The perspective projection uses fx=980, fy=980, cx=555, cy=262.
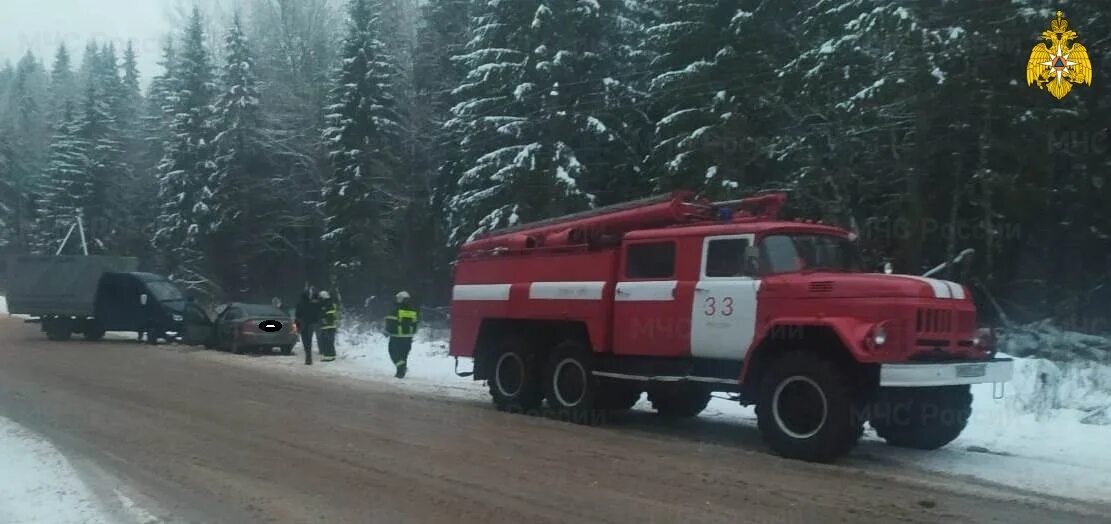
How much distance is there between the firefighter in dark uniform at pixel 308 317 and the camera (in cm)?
2328

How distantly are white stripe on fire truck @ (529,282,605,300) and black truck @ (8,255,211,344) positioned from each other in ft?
61.5

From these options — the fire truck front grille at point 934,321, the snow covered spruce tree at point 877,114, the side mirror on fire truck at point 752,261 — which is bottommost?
the fire truck front grille at point 934,321

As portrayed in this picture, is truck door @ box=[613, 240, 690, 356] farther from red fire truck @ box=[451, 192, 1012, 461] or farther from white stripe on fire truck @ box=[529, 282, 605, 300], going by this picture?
white stripe on fire truck @ box=[529, 282, 605, 300]

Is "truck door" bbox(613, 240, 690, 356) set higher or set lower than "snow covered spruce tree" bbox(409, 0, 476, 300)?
lower

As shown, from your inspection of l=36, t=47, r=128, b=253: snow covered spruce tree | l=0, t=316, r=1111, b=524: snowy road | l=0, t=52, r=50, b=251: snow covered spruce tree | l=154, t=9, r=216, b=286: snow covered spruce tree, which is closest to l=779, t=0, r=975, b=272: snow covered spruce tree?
l=0, t=316, r=1111, b=524: snowy road

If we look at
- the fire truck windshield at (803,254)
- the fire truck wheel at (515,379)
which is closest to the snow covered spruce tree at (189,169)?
the fire truck wheel at (515,379)

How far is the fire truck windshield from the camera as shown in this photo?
36.0 feet

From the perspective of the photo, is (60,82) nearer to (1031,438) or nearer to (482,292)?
(482,292)

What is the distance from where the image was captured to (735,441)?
11.7 m

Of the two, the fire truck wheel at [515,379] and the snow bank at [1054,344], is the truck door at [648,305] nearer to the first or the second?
the fire truck wheel at [515,379]

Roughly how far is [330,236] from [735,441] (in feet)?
92.4

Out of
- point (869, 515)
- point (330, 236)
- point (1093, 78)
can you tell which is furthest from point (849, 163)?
point (330, 236)

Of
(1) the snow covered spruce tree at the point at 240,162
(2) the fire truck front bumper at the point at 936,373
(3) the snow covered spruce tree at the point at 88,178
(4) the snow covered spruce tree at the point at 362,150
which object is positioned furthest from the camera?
(3) the snow covered spruce tree at the point at 88,178

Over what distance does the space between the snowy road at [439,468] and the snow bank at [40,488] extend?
206 millimetres
